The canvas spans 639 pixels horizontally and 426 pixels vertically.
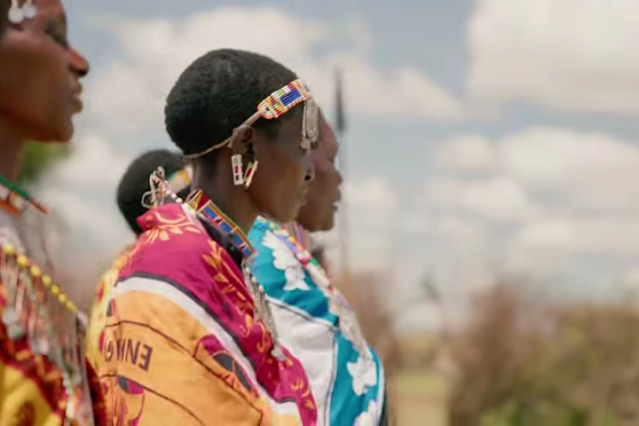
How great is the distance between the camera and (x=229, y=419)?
2.00m

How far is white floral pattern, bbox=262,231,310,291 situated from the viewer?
3.12 meters

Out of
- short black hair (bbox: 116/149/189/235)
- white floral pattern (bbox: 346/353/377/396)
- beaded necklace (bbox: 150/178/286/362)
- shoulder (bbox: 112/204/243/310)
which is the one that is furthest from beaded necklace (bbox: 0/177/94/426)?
short black hair (bbox: 116/149/189/235)

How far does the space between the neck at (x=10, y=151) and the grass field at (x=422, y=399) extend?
14.6m

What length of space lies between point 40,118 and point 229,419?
2.29 feet

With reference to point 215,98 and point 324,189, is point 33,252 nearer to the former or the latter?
point 215,98

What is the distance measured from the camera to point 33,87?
152 centimetres

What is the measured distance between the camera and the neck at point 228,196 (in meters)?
2.29

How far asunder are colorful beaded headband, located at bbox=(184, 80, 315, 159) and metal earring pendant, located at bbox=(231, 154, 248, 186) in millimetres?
33

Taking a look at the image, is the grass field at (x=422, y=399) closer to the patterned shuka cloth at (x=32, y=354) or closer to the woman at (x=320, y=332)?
the woman at (x=320, y=332)

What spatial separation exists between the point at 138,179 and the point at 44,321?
2.09m

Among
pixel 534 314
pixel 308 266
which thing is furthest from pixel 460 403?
pixel 308 266

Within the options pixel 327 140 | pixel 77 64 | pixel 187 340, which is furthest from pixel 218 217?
pixel 327 140

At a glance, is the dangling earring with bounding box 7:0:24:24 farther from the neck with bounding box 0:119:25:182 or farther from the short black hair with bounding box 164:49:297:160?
the short black hair with bounding box 164:49:297:160

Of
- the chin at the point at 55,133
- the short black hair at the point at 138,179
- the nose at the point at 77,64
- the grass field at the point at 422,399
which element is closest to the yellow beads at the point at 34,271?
the chin at the point at 55,133
